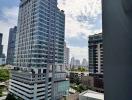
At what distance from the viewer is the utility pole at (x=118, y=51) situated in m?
0.27

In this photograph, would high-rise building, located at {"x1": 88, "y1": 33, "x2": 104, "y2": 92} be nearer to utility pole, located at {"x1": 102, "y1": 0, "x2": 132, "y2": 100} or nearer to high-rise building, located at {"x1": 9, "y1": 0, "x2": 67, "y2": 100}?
high-rise building, located at {"x1": 9, "y1": 0, "x2": 67, "y2": 100}

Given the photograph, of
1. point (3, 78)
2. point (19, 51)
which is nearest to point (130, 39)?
point (19, 51)

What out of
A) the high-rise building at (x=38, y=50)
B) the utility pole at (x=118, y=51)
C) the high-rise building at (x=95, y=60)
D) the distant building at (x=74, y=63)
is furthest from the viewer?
the distant building at (x=74, y=63)

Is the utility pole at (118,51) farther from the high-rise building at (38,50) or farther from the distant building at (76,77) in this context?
the distant building at (76,77)

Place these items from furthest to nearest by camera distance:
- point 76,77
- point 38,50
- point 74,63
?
point 74,63
point 76,77
point 38,50

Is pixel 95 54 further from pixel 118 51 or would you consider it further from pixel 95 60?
pixel 118 51

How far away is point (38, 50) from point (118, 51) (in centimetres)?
1222

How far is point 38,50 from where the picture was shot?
12281mm

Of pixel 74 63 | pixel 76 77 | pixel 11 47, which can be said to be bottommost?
pixel 76 77

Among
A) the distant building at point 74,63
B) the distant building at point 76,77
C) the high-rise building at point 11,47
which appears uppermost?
the high-rise building at point 11,47

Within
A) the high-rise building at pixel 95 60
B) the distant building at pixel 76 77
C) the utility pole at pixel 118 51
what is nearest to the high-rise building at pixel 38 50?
the high-rise building at pixel 95 60

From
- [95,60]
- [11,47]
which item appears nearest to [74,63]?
[11,47]

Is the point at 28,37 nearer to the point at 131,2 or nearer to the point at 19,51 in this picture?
the point at 19,51

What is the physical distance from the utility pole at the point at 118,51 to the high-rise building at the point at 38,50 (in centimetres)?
1209
